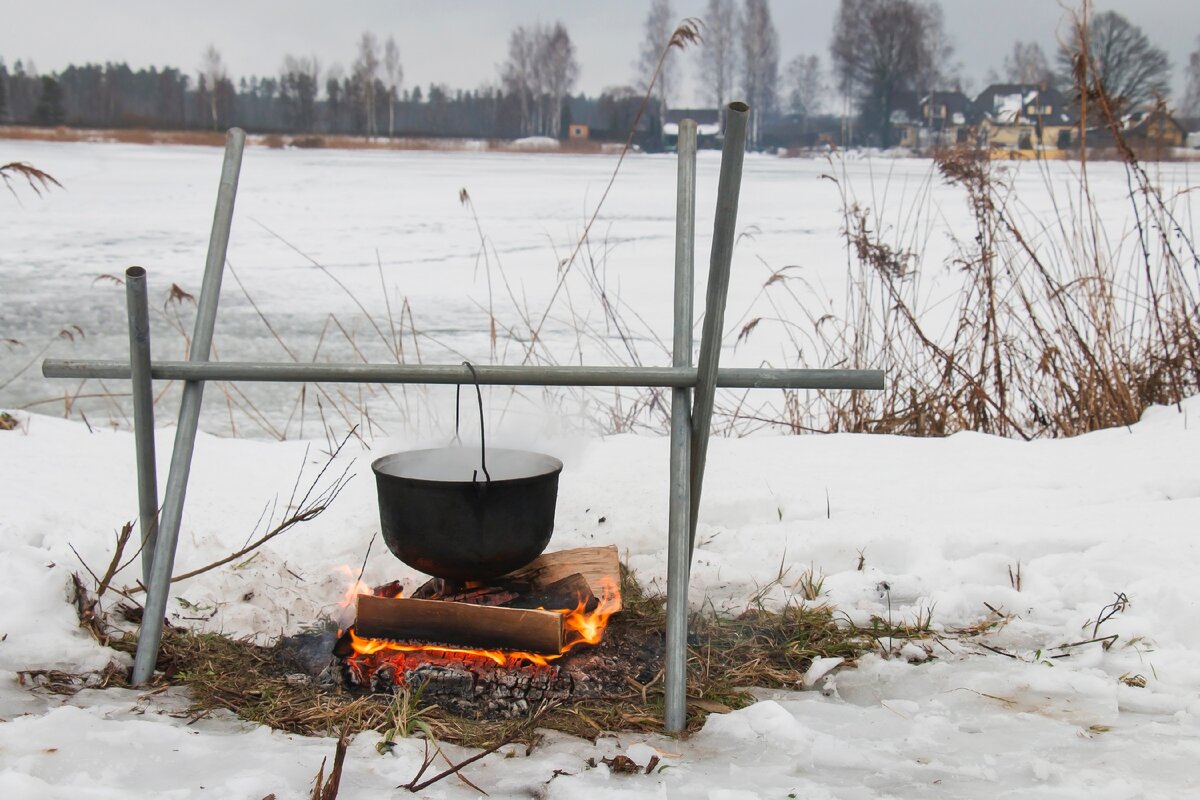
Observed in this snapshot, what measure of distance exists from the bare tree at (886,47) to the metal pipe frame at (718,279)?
908cm

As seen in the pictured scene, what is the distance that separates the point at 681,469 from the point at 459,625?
2.02 feet

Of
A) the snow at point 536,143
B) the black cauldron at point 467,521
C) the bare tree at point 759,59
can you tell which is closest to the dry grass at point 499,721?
the black cauldron at point 467,521

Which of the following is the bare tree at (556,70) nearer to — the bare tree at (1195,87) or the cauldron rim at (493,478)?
the bare tree at (1195,87)

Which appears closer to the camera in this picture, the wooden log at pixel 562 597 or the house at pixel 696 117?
the wooden log at pixel 562 597

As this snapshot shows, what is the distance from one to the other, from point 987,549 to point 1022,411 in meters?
2.01

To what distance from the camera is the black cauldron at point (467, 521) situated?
2.02m

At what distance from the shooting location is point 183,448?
6.83 ft

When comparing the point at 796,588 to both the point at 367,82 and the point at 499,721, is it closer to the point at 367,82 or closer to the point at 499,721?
the point at 499,721

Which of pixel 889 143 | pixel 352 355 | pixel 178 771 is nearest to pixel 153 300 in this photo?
pixel 352 355

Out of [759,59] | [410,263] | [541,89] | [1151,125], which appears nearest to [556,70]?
[541,89]

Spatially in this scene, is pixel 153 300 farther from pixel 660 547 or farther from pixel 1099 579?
pixel 1099 579

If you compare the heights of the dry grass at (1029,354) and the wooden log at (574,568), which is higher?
the dry grass at (1029,354)

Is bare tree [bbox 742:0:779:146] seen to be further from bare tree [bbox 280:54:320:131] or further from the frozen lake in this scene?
bare tree [bbox 280:54:320:131]

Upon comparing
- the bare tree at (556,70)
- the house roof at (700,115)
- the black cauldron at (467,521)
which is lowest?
the black cauldron at (467,521)
